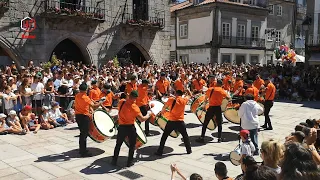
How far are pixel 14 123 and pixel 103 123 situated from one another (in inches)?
150

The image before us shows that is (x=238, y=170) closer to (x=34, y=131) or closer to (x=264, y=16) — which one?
(x=34, y=131)

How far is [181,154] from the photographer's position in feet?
27.0

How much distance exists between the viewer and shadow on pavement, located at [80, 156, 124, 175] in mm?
6973

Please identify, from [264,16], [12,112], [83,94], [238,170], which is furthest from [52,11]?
[264,16]

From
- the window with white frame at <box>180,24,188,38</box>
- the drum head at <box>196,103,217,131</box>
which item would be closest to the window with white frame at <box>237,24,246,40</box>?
the window with white frame at <box>180,24,188,38</box>

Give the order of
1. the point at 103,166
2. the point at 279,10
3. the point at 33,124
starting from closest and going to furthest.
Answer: the point at 103,166
the point at 33,124
the point at 279,10

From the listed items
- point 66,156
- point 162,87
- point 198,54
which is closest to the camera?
point 66,156

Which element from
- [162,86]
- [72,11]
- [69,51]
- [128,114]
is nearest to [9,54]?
[69,51]

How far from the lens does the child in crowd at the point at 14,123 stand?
9.92m

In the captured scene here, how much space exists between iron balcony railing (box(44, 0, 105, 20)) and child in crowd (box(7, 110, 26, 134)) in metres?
9.21

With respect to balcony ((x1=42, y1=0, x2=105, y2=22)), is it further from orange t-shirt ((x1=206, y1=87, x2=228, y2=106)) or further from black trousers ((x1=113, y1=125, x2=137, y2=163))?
black trousers ((x1=113, y1=125, x2=137, y2=163))

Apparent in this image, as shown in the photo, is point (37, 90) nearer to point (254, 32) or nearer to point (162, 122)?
point (162, 122)

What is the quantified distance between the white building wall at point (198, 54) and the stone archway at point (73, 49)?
51.0 feet

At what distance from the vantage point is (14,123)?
1005 cm
